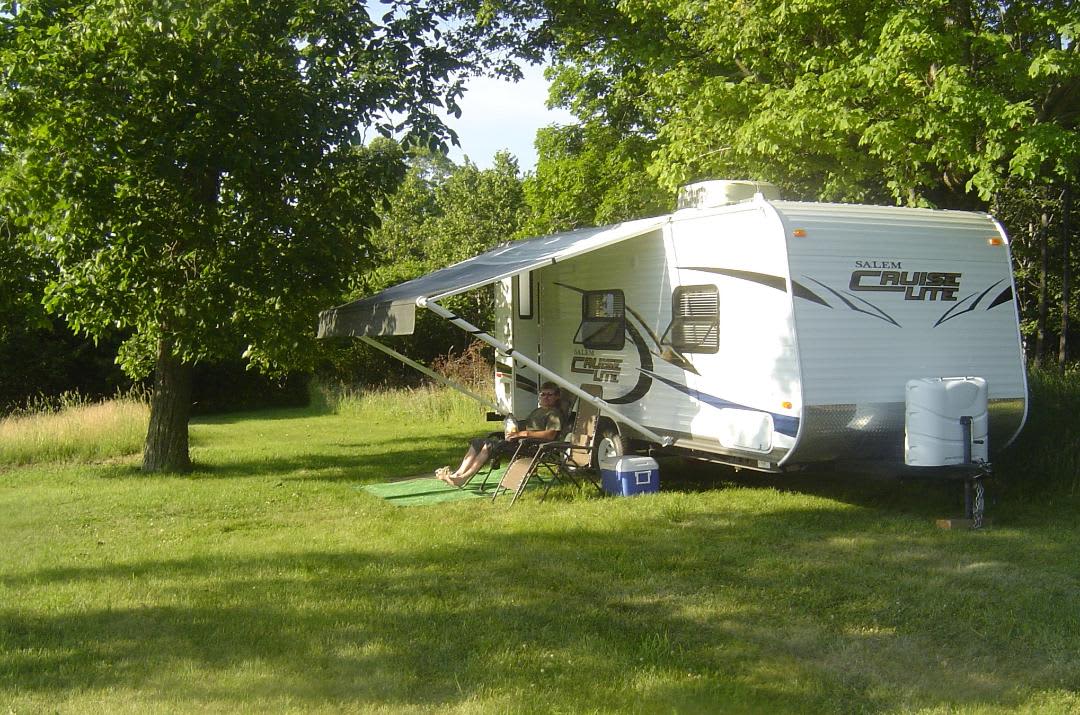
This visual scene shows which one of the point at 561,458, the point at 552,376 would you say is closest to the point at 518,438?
the point at 561,458

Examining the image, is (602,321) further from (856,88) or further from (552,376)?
(856,88)

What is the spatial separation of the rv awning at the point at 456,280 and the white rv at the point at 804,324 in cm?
3

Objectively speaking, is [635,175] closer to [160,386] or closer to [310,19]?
[310,19]

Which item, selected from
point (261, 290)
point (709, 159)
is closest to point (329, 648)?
point (261, 290)

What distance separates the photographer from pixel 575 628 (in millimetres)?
Result: 5383

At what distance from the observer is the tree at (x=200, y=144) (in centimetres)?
957

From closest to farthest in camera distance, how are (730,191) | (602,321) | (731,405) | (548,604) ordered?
1. (548,604)
2. (731,405)
3. (730,191)
4. (602,321)

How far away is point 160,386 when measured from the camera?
1184 centimetres

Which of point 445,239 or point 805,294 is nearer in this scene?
point 805,294

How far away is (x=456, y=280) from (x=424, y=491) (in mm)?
2153

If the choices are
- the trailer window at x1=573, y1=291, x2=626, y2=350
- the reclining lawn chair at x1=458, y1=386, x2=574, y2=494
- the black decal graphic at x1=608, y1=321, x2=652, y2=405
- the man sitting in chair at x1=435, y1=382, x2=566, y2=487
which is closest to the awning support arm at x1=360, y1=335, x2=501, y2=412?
the man sitting in chair at x1=435, y1=382, x2=566, y2=487

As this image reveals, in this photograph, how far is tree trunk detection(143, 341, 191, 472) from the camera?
11.8 m

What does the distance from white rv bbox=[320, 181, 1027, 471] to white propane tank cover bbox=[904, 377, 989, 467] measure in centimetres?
2

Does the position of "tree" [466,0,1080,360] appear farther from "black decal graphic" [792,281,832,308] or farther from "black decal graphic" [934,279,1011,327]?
"black decal graphic" [792,281,832,308]
